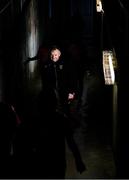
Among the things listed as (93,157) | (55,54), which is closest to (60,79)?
(55,54)

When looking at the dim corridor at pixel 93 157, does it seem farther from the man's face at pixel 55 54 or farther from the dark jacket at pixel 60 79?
the man's face at pixel 55 54

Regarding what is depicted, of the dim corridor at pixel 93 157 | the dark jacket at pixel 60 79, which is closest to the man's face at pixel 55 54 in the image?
the dark jacket at pixel 60 79

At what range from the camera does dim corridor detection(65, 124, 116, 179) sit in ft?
32.7

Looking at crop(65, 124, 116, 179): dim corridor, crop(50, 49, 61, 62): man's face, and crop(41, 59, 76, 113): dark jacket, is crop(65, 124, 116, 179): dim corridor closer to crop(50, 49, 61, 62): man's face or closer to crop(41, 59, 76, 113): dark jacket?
crop(41, 59, 76, 113): dark jacket

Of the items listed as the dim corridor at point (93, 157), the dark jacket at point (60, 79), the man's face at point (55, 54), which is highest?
the man's face at point (55, 54)

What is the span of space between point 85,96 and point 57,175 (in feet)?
26.9

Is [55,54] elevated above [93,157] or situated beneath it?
elevated above

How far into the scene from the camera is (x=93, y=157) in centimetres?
1109

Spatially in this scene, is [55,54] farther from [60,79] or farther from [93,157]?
[93,157]

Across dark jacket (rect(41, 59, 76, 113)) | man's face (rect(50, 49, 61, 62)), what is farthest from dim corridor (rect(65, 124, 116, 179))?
man's face (rect(50, 49, 61, 62))

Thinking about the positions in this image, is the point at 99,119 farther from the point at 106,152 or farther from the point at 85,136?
the point at 106,152

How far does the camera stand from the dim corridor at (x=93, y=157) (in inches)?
392

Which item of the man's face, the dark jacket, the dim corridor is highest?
the man's face

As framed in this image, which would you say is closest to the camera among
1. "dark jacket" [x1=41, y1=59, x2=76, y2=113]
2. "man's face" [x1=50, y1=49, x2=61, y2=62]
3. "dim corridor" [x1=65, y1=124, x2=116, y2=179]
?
"dim corridor" [x1=65, y1=124, x2=116, y2=179]
